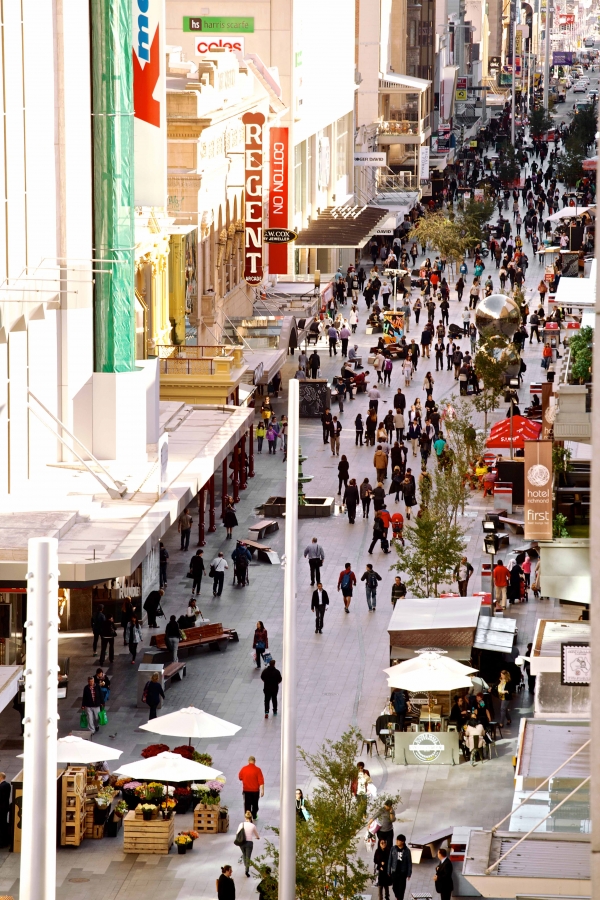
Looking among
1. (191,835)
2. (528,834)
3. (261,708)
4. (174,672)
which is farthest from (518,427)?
(528,834)

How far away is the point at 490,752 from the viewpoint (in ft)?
90.9

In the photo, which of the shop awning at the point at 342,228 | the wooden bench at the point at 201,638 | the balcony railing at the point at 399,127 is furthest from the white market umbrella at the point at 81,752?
the balcony railing at the point at 399,127

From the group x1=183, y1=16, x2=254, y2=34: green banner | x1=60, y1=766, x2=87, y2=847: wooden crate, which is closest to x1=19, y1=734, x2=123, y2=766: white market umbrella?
x1=60, y1=766, x2=87, y2=847: wooden crate

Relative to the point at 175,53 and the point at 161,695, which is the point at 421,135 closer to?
the point at 175,53

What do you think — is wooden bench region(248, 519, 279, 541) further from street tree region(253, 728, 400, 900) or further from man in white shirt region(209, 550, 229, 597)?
street tree region(253, 728, 400, 900)

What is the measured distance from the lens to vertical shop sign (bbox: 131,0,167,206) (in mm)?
37438

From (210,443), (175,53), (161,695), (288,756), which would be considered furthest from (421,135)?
(288,756)

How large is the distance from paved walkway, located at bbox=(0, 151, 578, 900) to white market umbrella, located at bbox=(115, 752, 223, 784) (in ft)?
3.10

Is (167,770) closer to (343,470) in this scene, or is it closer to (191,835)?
(191,835)

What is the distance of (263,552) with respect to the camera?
39.7 m

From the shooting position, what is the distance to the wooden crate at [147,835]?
23766 millimetres

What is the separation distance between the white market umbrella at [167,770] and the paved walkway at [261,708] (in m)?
0.95

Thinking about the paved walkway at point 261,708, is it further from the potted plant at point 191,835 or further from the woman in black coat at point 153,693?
the woman in black coat at point 153,693

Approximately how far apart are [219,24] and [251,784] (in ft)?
164
